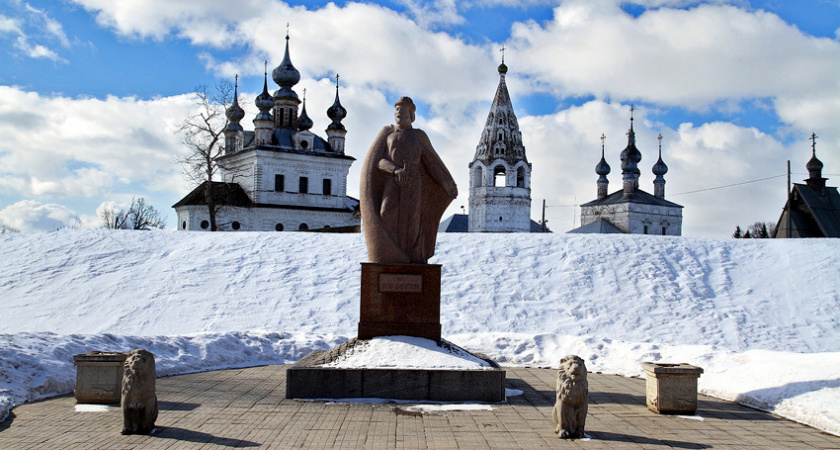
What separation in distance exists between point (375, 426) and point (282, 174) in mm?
49028

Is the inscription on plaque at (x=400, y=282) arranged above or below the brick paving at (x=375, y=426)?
above

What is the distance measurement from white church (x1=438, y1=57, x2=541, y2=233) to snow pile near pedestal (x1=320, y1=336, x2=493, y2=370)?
56.2m

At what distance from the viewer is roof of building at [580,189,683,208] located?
7031 centimetres

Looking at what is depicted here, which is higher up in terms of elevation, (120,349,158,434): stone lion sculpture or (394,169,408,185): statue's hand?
(394,169,408,185): statue's hand

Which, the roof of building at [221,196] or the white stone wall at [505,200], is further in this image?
the white stone wall at [505,200]

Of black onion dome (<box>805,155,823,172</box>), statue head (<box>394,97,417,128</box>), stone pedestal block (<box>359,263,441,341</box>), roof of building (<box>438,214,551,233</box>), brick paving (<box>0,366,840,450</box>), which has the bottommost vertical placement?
brick paving (<box>0,366,840,450</box>)

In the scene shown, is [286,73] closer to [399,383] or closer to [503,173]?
[503,173]

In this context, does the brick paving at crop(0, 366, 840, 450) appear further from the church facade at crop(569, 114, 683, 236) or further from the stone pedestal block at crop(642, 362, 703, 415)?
the church facade at crop(569, 114, 683, 236)

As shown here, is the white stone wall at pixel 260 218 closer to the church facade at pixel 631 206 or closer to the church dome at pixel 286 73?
the church dome at pixel 286 73

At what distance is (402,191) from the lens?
896cm

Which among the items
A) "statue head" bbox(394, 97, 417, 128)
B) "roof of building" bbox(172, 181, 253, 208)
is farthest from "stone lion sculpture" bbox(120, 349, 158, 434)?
"roof of building" bbox(172, 181, 253, 208)

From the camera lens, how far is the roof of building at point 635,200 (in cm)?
7031

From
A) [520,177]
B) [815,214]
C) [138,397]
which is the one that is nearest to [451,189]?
[138,397]

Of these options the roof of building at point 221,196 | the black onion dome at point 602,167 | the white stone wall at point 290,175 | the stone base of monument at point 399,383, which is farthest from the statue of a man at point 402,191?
the black onion dome at point 602,167
